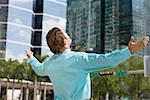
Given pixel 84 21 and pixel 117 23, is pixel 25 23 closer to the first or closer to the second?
pixel 84 21

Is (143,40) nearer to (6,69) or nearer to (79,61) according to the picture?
(79,61)

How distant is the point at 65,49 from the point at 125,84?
1433 inches

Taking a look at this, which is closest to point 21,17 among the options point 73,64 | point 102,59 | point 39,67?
point 39,67

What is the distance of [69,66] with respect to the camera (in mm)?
2799

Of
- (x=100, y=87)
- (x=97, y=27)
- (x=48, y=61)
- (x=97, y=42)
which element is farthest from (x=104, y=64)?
(x=97, y=27)

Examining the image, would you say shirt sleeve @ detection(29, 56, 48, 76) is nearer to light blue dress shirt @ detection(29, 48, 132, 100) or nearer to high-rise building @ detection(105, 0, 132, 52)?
light blue dress shirt @ detection(29, 48, 132, 100)

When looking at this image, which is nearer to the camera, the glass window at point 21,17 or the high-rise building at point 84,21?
the glass window at point 21,17

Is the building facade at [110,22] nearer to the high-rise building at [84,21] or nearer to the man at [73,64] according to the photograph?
the high-rise building at [84,21]

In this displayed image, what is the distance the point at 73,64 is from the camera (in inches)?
109

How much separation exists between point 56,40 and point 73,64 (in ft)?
0.74

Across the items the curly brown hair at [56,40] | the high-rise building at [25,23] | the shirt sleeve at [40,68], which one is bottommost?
the shirt sleeve at [40,68]

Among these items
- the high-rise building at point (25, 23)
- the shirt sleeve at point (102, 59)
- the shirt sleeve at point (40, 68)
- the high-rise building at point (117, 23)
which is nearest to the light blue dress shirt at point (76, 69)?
the shirt sleeve at point (102, 59)

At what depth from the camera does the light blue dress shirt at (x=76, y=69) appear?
8.73 ft

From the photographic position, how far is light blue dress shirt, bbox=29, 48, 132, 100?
8.73ft
